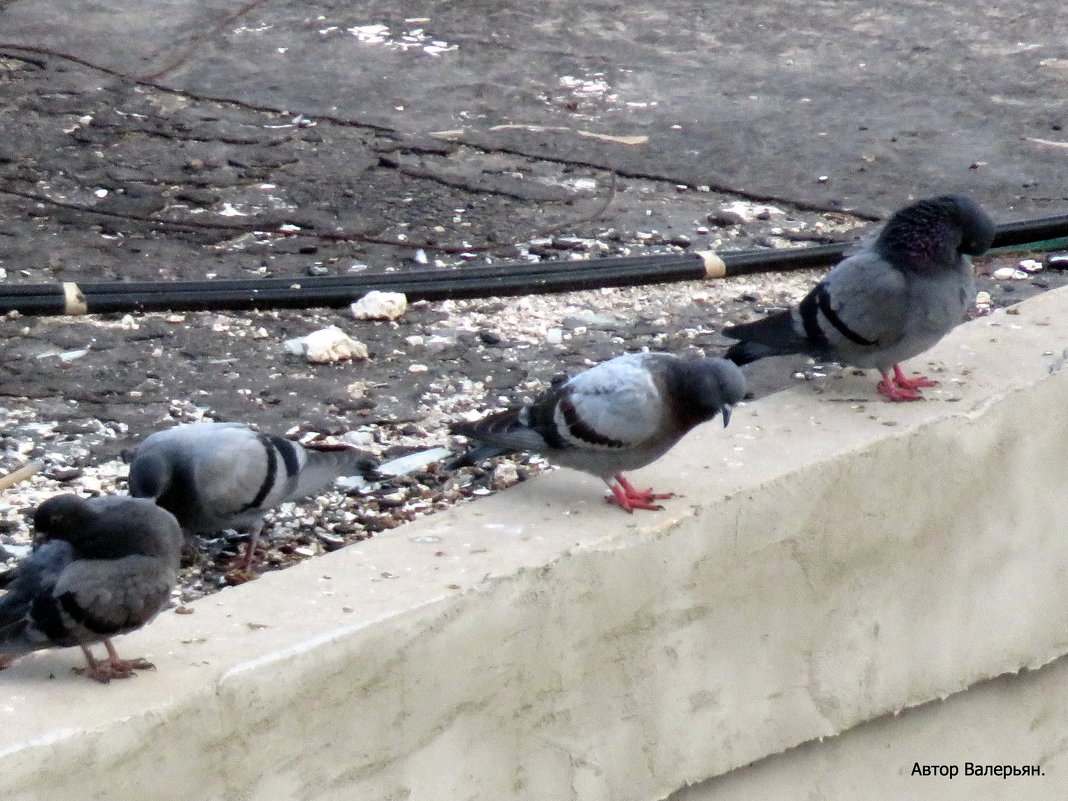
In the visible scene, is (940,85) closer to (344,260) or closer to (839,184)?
(839,184)

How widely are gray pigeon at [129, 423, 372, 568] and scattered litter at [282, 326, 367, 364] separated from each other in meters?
0.92

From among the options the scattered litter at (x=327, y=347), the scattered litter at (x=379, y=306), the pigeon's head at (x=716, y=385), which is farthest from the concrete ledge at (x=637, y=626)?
the scattered litter at (x=379, y=306)

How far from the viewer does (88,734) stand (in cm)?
261

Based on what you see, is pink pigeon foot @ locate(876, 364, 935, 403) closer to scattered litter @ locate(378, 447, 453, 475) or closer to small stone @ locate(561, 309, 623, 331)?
small stone @ locate(561, 309, 623, 331)

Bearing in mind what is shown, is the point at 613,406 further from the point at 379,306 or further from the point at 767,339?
the point at 379,306

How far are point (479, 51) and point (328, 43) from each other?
81cm

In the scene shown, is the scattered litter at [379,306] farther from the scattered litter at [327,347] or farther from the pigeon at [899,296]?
the pigeon at [899,296]

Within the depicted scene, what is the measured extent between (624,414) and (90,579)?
4.22 ft

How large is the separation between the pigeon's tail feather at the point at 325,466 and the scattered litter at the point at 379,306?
1.15 m

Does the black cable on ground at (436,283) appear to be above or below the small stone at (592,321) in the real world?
above

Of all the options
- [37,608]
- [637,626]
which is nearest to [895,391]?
[637,626]

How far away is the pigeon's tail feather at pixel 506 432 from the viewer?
352cm

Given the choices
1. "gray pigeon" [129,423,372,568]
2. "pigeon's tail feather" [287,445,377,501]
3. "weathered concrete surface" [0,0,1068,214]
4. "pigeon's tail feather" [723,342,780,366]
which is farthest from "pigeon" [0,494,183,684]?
"weathered concrete surface" [0,0,1068,214]

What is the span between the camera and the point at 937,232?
401 cm
